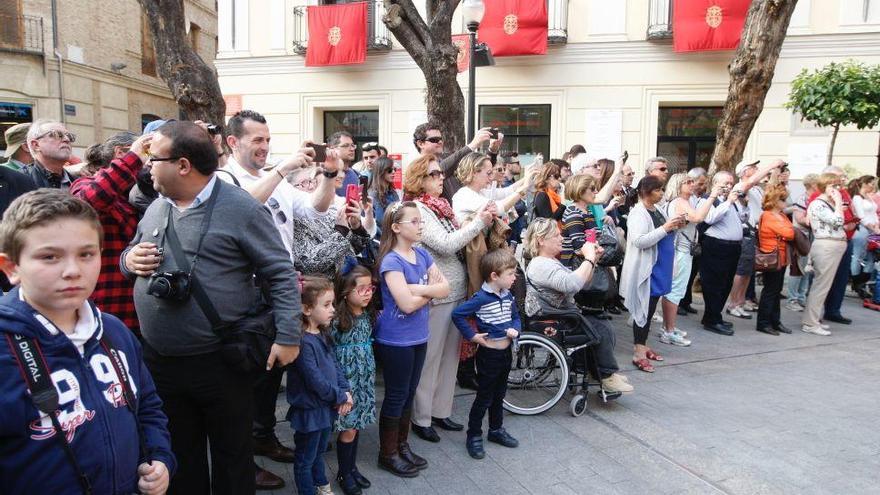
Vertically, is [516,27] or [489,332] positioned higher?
[516,27]

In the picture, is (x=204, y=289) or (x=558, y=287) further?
(x=558, y=287)

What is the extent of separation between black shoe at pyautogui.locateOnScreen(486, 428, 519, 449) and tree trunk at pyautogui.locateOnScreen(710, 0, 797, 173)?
6946mm

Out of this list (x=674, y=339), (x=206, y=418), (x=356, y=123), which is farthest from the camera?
(x=356, y=123)

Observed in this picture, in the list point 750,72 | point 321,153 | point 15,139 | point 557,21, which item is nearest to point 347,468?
point 321,153

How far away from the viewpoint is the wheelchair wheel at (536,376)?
443 cm

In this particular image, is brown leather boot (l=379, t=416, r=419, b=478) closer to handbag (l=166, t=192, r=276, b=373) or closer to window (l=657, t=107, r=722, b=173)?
handbag (l=166, t=192, r=276, b=373)

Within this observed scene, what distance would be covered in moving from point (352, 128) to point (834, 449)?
13.0 metres

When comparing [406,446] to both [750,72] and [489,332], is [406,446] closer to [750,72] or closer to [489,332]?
[489,332]

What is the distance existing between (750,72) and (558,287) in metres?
6.43

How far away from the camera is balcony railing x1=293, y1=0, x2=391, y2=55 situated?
14.0 meters

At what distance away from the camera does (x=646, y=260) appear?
18.2 feet

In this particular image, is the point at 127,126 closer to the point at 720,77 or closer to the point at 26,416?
the point at 720,77

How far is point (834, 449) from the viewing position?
407 cm

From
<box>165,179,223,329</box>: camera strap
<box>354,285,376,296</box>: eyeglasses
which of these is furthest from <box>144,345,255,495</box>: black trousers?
<box>354,285,376,296</box>: eyeglasses
